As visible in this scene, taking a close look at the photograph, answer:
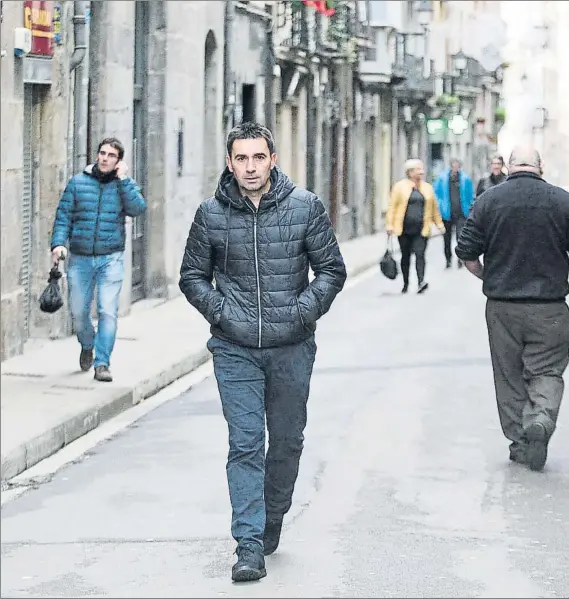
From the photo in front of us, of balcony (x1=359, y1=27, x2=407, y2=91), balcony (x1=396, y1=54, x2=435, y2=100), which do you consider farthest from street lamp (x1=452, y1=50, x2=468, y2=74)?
balcony (x1=359, y1=27, x2=407, y2=91)

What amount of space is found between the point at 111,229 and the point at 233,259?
6.27 meters

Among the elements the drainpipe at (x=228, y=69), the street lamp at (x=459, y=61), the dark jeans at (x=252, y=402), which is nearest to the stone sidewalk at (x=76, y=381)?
the dark jeans at (x=252, y=402)

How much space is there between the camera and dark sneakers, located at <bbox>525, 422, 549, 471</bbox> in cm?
1045

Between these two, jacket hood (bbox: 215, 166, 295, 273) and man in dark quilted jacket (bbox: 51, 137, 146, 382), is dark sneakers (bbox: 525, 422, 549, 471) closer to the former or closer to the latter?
jacket hood (bbox: 215, 166, 295, 273)

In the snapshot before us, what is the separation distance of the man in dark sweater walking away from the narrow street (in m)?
0.31

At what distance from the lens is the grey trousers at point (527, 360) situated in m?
10.5

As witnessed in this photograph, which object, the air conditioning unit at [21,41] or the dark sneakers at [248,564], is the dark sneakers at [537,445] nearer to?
the dark sneakers at [248,564]

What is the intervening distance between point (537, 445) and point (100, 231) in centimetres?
438

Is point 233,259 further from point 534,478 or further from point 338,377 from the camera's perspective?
point 338,377

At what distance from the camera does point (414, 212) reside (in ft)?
78.0

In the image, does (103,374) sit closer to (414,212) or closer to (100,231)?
(100,231)

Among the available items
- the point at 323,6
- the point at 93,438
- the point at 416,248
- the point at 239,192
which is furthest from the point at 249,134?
the point at 323,6

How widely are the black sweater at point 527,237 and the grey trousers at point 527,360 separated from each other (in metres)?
0.10

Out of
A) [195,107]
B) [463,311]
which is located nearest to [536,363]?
[463,311]
